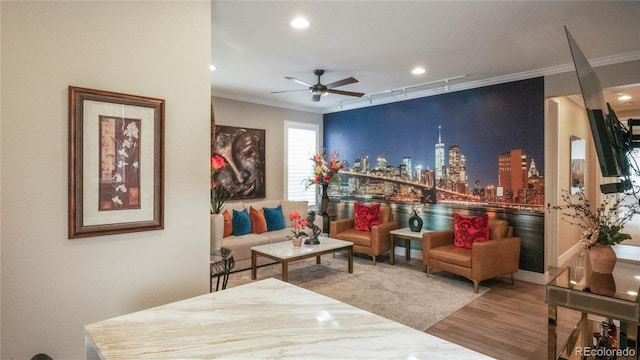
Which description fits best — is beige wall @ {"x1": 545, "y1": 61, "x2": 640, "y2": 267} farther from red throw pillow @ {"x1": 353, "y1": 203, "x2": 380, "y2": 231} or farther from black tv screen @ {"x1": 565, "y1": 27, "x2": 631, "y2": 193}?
black tv screen @ {"x1": 565, "y1": 27, "x2": 631, "y2": 193}

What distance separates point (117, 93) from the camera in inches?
70.1

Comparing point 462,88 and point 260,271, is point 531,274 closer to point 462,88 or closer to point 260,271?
point 462,88

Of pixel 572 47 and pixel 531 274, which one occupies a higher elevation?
pixel 572 47

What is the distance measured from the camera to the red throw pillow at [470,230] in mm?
4512

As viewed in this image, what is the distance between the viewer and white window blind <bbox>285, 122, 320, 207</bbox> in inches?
266

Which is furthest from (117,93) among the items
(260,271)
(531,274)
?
(531,274)

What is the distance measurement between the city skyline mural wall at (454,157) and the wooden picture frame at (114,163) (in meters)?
4.50

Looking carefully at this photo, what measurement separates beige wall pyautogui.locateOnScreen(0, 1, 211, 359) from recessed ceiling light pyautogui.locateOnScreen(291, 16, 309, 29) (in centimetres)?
101

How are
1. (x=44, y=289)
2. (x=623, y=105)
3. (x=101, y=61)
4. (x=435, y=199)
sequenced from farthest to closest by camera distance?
(x=623, y=105) < (x=435, y=199) < (x=101, y=61) < (x=44, y=289)

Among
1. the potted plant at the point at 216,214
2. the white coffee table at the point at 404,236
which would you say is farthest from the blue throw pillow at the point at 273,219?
the potted plant at the point at 216,214

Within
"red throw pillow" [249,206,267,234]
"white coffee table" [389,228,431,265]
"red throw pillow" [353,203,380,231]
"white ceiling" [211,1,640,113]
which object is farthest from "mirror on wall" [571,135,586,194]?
"red throw pillow" [249,206,267,234]

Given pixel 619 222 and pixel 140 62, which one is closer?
pixel 140 62

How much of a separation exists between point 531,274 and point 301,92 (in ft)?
13.9

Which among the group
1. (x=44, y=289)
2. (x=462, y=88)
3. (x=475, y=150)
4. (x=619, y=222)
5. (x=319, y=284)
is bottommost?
(x=319, y=284)
